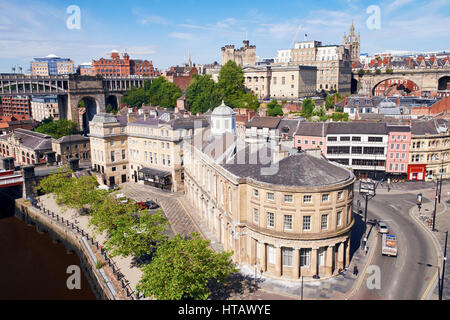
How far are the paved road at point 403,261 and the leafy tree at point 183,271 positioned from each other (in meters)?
16.1

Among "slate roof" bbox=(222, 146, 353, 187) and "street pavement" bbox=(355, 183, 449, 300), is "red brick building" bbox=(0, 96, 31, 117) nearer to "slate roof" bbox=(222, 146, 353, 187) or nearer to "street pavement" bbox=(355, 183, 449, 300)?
"slate roof" bbox=(222, 146, 353, 187)

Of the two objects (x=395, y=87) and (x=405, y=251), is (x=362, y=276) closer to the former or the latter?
(x=405, y=251)

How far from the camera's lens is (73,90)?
16000 cm

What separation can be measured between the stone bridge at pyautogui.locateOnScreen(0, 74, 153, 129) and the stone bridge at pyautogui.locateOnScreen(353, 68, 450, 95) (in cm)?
11617

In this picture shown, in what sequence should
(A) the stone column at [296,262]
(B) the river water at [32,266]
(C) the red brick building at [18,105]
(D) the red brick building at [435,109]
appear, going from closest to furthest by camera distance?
1. (A) the stone column at [296,262]
2. (B) the river water at [32,266]
3. (D) the red brick building at [435,109]
4. (C) the red brick building at [18,105]

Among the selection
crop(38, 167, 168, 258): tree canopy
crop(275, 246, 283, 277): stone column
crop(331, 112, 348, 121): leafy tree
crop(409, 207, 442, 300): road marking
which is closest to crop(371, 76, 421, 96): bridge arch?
crop(331, 112, 348, 121): leafy tree

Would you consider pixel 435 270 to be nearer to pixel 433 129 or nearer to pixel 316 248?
pixel 316 248

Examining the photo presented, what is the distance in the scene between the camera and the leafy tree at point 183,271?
118ft

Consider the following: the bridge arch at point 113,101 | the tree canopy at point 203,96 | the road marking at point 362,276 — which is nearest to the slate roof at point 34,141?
the tree canopy at point 203,96

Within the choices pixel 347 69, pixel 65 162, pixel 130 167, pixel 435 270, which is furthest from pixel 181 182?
pixel 347 69

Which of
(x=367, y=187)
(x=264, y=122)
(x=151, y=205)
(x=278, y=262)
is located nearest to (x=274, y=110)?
(x=264, y=122)

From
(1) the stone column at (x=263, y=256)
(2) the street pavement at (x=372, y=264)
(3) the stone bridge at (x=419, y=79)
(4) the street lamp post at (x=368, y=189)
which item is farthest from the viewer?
(3) the stone bridge at (x=419, y=79)

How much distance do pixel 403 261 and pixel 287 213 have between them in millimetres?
18211

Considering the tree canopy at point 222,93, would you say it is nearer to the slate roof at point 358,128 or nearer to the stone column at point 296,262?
the slate roof at point 358,128
